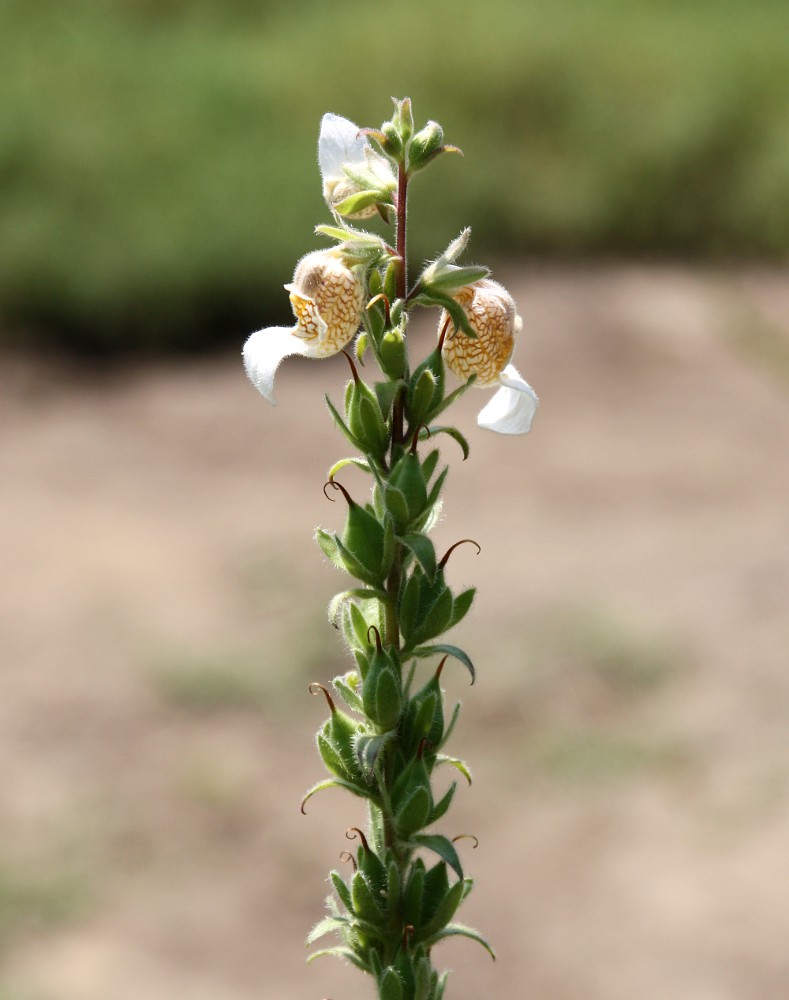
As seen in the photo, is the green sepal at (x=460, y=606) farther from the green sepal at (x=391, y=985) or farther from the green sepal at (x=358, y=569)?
the green sepal at (x=391, y=985)

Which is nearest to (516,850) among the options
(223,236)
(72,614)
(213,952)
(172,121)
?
(213,952)

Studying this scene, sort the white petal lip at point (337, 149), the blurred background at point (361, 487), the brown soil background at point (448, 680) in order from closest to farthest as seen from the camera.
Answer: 1. the white petal lip at point (337, 149)
2. the brown soil background at point (448, 680)
3. the blurred background at point (361, 487)

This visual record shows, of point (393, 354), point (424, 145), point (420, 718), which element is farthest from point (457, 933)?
point (424, 145)

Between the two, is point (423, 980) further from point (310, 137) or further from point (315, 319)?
point (310, 137)

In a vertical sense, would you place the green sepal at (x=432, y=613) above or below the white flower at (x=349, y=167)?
below

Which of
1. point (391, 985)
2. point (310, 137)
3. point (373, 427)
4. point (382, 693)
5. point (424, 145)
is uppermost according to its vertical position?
point (310, 137)

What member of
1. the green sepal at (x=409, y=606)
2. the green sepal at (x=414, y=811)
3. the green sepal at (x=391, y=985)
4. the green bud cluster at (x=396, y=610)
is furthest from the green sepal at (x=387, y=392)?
the green sepal at (x=391, y=985)
